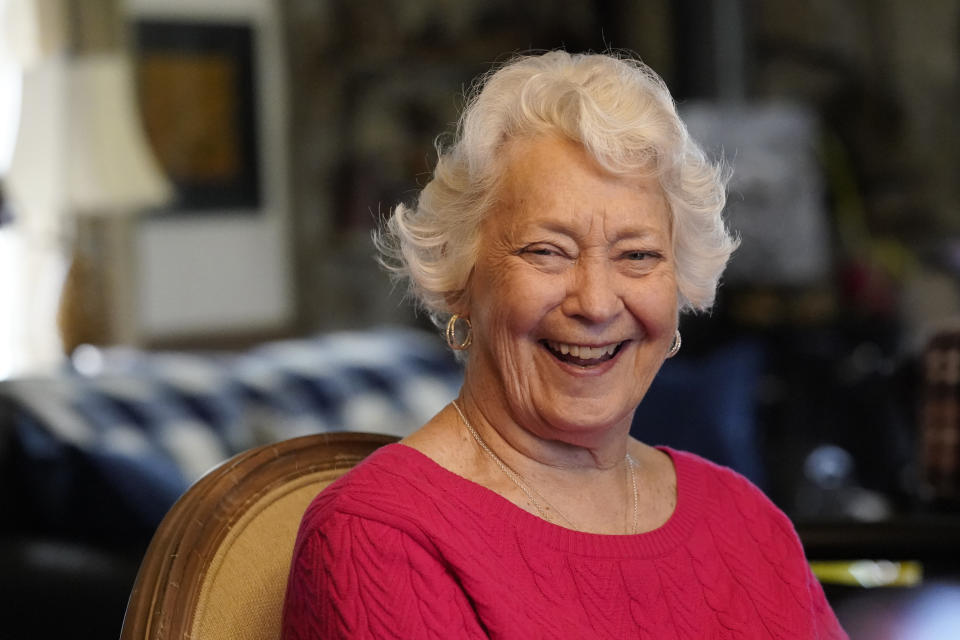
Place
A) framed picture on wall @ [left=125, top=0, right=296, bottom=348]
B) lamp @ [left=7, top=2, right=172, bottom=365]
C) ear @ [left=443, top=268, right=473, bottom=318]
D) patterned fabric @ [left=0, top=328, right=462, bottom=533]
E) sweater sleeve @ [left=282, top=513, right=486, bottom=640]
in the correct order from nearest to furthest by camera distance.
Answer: sweater sleeve @ [left=282, top=513, right=486, bottom=640] → ear @ [left=443, top=268, right=473, bottom=318] → patterned fabric @ [left=0, top=328, right=462, bottom=533] → lamp @ [left=7, top=2, right=172, bottom=365] → framed picture on wall @ [left=125, top=0, right=296, bottom=348]

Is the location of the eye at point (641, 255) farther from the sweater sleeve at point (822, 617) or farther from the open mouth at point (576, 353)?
the sweater sleeve at point (822, 617)

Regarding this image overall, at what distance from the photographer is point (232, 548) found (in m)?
1.32

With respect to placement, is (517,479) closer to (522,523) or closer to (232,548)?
(522,523)

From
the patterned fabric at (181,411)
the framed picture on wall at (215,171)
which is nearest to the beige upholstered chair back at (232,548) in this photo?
the patterned fabric at (181,411)

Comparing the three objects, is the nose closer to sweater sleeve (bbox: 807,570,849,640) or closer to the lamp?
sweater sleeve (bbox: 807,570,849,640)

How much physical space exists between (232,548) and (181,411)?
1729 millimetres

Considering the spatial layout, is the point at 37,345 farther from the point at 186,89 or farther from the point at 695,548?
the point at 695,548

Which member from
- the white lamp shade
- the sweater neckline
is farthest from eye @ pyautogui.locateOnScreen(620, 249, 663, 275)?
the white lamp shade

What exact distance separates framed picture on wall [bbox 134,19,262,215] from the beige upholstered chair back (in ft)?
14.5

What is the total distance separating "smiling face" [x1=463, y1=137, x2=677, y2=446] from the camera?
1285mm

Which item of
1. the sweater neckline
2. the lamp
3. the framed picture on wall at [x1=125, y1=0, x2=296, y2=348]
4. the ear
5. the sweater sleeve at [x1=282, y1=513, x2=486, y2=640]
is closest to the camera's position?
the sweater sleeve at [x1=282, y1=513, x2=486, y2=640]

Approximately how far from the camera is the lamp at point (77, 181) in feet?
14.0

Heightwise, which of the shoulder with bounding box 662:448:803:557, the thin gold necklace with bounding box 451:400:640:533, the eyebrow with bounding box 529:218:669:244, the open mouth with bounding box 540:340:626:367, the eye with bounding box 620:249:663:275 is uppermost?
the eyebrow with bounding box 529:218:669:244

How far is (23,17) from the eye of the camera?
481cm
